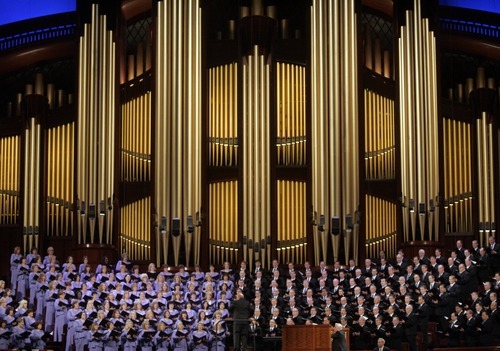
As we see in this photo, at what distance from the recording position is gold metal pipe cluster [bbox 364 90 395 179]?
1750cm

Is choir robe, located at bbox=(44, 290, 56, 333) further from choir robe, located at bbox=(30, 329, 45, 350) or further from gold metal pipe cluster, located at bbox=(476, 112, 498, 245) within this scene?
gold metal pipe cluster, located at bbox=(476, 112, 498, 245)

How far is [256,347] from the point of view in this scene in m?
14.2

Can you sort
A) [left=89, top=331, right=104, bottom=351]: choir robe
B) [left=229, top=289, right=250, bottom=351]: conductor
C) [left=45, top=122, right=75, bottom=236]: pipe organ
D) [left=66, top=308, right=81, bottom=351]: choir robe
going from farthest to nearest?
1. [left=45, top=122, right=75, bottom=236]: pipe organ
2. [left=66, top=308, right=81, bottom=351]: choir robe
3. [left=89, top=331, right=104, bottom=351]: choir robe
4. [left=229, top=289, right=250, bottom=351]: conductor

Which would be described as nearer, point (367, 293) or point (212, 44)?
point (367, 293)

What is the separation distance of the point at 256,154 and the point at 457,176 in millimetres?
3016

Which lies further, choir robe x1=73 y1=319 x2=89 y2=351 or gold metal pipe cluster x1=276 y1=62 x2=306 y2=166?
gold metal pipe cluster x1=276 y1=62 x2=306 y2=166

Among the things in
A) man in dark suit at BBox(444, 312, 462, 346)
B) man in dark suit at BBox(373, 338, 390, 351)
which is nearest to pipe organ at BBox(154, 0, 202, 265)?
man in dark suit at BBox(373, 338, 390, 351)

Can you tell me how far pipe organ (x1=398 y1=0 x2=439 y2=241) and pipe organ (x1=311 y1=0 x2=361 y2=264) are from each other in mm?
723

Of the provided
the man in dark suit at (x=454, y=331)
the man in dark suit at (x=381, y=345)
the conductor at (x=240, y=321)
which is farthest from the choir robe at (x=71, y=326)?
the man in dark suit at (x=454, y=331)

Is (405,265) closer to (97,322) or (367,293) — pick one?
(367,293)

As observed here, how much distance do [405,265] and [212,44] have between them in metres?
4.75

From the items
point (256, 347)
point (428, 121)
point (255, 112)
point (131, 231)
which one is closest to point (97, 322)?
point (256, 347)

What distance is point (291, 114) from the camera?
17.8m

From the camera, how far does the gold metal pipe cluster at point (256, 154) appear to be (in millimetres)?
17328
